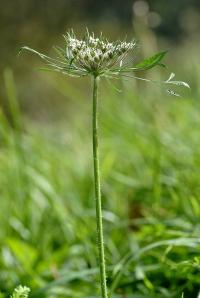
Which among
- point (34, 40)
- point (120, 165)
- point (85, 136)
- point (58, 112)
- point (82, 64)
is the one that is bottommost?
point (82, 64)

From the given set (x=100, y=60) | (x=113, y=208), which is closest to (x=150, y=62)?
(x=100, y=60)

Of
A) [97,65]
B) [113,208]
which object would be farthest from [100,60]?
[113,208]

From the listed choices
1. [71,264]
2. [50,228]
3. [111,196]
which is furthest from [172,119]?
[71,264]

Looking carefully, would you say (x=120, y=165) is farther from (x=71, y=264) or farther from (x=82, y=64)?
(x=82, y=64)

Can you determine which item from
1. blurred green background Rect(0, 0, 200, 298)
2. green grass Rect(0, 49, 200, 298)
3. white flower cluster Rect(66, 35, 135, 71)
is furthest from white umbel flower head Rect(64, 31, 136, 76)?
green grass Rect(0, 49, 200, 298)

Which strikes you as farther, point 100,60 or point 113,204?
point 113,204

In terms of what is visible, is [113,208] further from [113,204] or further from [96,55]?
[96,55]

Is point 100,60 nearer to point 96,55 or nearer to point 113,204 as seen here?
point 96,55

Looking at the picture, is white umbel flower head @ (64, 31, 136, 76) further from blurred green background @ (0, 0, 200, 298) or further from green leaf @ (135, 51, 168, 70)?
blurred green background @ (0, 0, 200, 298)
